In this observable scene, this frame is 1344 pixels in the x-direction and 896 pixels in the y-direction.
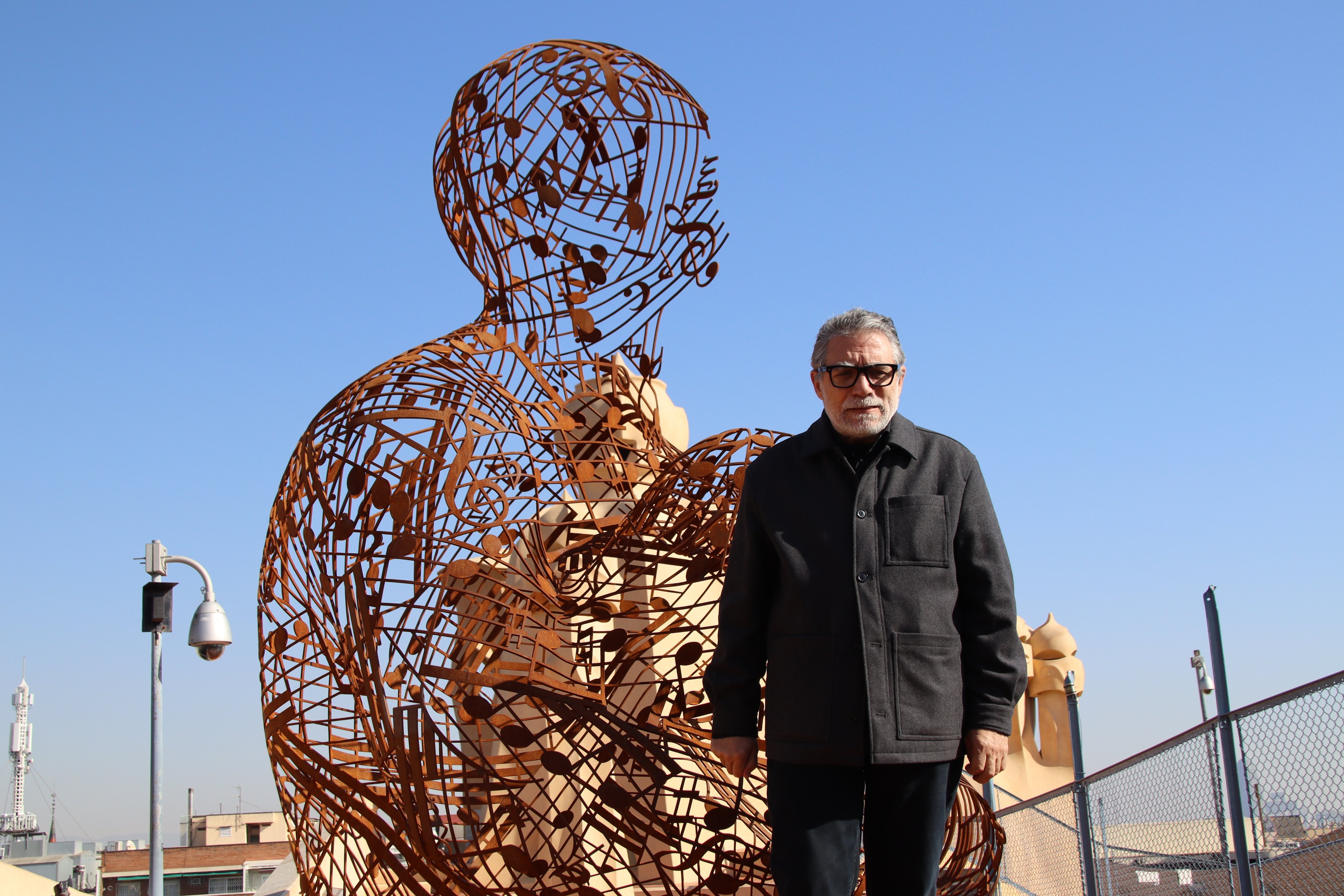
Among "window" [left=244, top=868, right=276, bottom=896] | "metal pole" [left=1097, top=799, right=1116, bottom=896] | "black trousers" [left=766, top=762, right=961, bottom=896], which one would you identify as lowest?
"window" [left=244, top=868, right=276, bottom=896]

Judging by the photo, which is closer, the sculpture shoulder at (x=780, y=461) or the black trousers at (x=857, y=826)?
the black trousers at (x=857, y=826)

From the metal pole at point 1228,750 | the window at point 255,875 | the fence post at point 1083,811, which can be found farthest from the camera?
the window at point 255,875

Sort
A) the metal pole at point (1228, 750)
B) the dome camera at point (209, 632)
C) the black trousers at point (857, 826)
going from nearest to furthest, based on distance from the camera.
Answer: the black trousers at point (857, 826) → the metal pole at point (1228, 750) → the dome camera at point (209, 632)

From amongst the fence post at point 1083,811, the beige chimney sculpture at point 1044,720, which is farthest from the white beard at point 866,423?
the beige chimney sculpture at point 1044,720

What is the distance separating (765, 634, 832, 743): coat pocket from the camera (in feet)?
7.11

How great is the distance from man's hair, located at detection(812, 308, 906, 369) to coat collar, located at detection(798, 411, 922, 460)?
114mm

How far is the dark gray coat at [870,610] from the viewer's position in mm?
2154

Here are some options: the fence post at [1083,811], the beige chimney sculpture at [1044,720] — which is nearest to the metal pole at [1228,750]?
the fence post at [1083,811]

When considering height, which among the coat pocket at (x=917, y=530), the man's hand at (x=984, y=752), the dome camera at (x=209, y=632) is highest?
the dome camera at (x=209, y=632)

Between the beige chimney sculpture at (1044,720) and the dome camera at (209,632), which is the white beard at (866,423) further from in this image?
the beige chimney sculpture at (1044,720)

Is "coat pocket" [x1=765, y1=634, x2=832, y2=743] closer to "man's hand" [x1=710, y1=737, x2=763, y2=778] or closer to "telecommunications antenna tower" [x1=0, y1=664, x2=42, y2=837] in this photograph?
"man's hand" [x1=710, y1=737, x2=763, y2=778]

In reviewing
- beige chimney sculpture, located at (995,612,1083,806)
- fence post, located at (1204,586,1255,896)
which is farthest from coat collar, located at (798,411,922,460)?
beige chimney sculpture, located at (995,612,1083,806)

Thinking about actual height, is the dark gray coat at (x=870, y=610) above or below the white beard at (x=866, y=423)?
below

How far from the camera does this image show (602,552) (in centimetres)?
315
